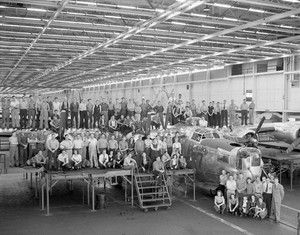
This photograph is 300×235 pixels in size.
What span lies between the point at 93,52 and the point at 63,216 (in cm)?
2030

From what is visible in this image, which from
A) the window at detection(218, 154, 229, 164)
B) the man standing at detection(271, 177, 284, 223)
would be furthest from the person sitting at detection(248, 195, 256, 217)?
the window at detection(218, 154, 229, 164)

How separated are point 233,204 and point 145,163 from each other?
584cm

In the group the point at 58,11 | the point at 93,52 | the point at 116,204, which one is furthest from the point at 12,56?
the point at 116,204

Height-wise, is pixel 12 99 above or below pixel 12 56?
below

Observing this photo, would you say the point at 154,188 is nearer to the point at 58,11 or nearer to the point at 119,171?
the point at 119,171

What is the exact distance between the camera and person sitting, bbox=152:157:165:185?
74.0 feet

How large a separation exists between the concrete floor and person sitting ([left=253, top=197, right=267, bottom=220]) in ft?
1.49

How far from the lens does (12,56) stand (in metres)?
40.7

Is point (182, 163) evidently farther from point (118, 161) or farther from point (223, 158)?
point (118, 161)

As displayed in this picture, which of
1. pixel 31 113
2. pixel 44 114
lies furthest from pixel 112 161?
pixel 31 113

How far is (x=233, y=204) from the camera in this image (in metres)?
20.7

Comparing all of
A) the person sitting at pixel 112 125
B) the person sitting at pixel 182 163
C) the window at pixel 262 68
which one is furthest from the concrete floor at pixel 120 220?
the window at pixel 262 68

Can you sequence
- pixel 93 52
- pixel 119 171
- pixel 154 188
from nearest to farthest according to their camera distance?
pixel 119 171, pixel 154 188, pixel 93 52

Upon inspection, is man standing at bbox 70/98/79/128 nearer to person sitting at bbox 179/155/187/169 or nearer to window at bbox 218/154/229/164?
person sitting at bbox 179/155/187/169
